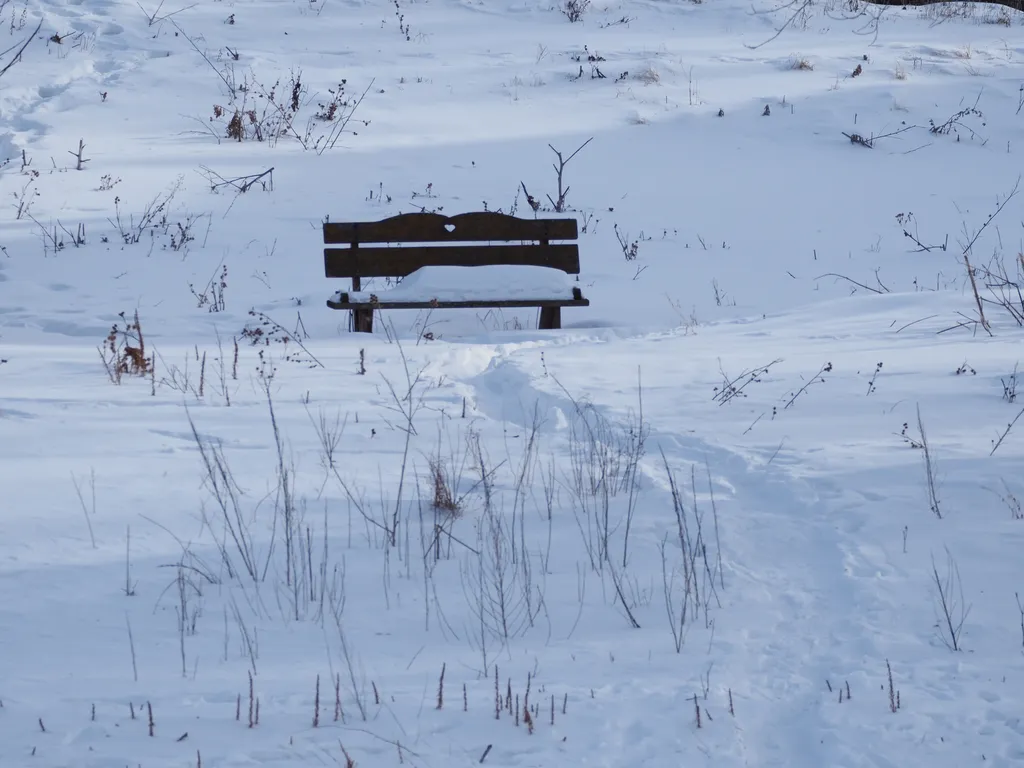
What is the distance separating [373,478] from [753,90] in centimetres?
1171

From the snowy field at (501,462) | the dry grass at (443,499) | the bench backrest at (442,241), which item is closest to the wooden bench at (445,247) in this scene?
the bench backrest at (442,241)

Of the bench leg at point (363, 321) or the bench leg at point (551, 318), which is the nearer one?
the bench leg at point (363, 321)

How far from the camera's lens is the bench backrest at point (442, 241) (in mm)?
7758

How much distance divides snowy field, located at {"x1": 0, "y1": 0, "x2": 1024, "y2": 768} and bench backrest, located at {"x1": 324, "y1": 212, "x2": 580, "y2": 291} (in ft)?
1.59

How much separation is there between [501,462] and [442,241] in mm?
4232

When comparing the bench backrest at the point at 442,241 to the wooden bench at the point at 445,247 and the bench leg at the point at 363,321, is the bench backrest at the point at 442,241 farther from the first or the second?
the bench leg at the point at 363,321

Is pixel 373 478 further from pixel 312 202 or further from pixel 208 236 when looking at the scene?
pixel 312 202

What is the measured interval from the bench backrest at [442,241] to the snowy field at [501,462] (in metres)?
0.48

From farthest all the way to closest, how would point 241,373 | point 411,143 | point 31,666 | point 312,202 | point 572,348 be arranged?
point 411,143 → point 312,202 → point 572,348 → point 241,373 → point 31,666

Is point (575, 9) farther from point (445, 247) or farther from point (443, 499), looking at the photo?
point (443, 499)

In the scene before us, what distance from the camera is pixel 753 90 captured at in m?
14.2

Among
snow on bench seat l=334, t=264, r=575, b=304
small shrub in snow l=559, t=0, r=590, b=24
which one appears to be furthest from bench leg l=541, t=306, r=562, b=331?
small shrub in snow l=559, t=0, r=590, b=24

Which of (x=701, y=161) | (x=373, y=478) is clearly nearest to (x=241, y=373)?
(x=373, y=478)

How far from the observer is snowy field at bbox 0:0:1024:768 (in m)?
2.48
